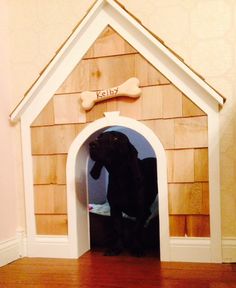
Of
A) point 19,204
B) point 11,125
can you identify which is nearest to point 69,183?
point 19,204

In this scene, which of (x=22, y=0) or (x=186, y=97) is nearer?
(x=186, y=97)

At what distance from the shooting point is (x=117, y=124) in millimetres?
1550

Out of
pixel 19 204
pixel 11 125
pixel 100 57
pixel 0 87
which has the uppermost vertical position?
pixel 100 57

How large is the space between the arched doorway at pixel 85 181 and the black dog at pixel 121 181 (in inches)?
3.0

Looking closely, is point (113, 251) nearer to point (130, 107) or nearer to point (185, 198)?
point (185, 198)

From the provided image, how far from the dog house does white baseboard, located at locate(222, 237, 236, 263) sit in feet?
0.11

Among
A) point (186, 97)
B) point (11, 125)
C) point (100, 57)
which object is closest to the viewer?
point (186, 97)

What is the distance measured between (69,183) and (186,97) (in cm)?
69

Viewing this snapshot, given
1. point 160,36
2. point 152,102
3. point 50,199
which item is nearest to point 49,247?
point 50,199

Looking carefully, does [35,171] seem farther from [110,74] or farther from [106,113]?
[110,74]

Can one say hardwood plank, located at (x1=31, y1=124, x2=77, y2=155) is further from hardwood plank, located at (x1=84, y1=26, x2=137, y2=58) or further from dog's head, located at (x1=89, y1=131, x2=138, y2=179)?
hardwood plank, located at (x1=84, y1=26, x2=137, y2=58)

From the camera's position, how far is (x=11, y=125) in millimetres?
1690

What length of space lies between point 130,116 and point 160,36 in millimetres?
416

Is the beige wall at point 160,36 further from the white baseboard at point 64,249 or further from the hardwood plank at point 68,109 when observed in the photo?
the hardwood plank at point 68,109
